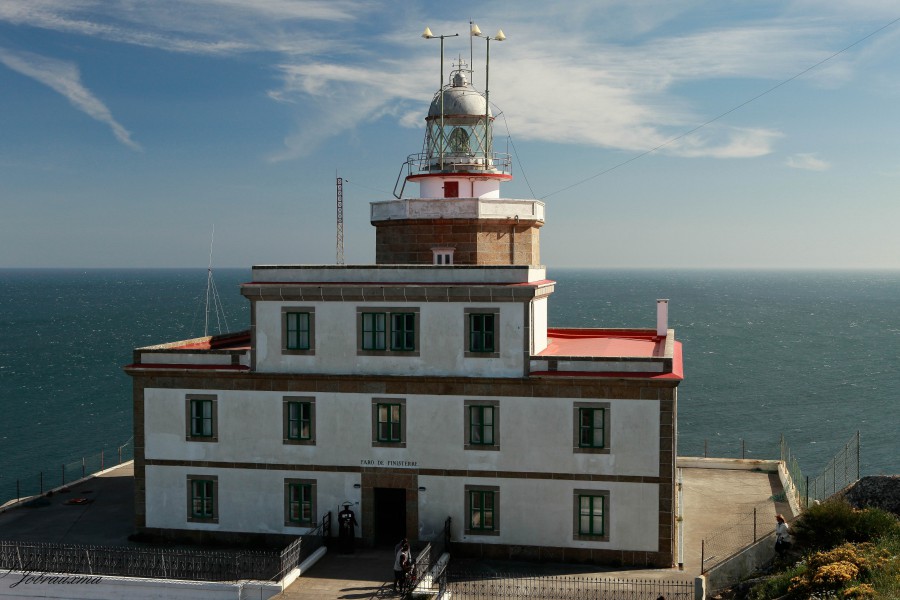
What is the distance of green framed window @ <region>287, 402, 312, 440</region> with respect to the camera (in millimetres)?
30453

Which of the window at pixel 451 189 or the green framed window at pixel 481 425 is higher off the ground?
the window at pixel 451 189

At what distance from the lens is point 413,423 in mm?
29719

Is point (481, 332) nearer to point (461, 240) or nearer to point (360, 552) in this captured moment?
point (461, 240)

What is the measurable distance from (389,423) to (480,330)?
436 centimetres

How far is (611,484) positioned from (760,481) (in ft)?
39.9

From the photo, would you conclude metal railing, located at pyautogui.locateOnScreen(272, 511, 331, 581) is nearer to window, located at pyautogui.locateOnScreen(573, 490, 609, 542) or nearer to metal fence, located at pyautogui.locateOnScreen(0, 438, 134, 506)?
window, located at pyautogui.locateOnScreen(573, 490, 609, 542)

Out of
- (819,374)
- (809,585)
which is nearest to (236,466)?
(809,585)

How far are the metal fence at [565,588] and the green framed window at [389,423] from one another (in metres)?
4.94

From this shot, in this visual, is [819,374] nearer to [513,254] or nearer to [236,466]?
[513,254]

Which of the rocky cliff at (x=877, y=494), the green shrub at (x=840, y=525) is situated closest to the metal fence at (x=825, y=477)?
the rocky cliff at (x=877, y=494)

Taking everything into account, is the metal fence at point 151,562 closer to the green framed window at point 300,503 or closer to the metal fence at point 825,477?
the green framed window at point 300,503

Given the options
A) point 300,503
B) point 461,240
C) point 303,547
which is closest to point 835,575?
point 303,547

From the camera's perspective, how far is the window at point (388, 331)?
29.8 m

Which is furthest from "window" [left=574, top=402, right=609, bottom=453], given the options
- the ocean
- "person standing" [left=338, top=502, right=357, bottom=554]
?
the ocean
